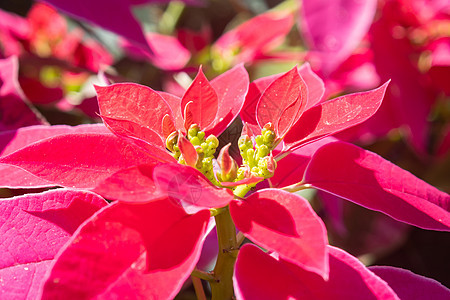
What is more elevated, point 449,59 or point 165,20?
point 449,59

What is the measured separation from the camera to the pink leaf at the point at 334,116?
359mm

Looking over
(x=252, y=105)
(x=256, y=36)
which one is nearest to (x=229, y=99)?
(x=252, y=105)

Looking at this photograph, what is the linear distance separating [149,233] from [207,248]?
257mm

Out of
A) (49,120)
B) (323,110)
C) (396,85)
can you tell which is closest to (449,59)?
(396,85)

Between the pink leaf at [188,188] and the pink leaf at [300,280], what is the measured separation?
43 millimetres

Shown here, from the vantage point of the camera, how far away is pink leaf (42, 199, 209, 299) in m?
0.28

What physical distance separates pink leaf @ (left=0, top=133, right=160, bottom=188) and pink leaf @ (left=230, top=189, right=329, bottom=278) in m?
0.08

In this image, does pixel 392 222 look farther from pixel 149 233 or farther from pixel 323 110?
pixel 149 233

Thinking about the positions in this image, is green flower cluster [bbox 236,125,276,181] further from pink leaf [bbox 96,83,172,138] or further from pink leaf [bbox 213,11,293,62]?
pink leaf [bbox 213,11,293,62]

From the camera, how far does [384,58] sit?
2.62ft

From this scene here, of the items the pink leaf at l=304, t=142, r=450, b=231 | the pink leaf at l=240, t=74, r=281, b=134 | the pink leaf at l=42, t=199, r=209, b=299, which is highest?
the pink leaf at l=240, t=74, r=281, b=134

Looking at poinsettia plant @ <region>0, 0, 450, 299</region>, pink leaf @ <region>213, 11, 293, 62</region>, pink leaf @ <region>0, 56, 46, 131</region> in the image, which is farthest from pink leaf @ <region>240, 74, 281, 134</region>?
pink leaf @ <region>213, 11, 293, 62</region>

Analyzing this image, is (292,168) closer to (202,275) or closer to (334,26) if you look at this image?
(202,275)

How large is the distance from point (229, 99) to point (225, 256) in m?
0.13
